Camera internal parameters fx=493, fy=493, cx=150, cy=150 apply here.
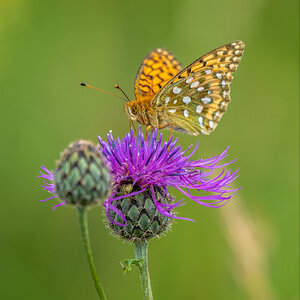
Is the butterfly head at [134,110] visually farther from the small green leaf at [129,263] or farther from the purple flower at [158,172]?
the small green leaf at [129,263]

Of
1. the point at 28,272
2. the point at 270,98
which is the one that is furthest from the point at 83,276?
the point at 270,98

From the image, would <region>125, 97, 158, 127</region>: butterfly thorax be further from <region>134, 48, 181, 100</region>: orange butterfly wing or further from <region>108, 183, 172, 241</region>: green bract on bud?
<region>108, 183, 172, 241</region>: green bract on bud

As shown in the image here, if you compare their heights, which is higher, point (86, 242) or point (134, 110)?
point (134, 110)

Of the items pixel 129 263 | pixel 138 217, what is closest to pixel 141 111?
pixel 138 217

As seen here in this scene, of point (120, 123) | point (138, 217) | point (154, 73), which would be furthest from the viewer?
point (120, 123)

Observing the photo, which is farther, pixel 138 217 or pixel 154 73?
pixel 154 73

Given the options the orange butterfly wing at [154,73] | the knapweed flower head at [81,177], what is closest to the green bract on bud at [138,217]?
the knapweed flower head at [81,177]

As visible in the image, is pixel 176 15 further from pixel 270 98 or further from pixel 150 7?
pixel 270 98

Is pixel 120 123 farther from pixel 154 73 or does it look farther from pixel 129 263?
pixel 129 263
